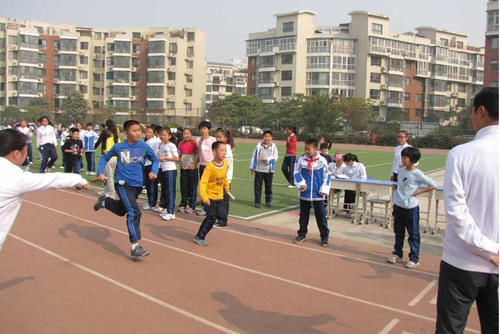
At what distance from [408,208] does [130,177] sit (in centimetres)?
400

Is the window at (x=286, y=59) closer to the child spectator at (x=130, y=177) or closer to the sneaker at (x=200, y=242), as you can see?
the sneaker at (x=200, y=242)

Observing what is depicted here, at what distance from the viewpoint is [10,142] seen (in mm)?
3955

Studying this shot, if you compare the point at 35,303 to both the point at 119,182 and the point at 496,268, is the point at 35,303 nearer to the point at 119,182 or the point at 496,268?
the point at 119,182

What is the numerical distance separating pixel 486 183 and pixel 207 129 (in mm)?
7727

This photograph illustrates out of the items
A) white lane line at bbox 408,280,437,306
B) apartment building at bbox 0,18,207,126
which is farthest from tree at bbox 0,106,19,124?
white lane line at bbox 408,280,437,306

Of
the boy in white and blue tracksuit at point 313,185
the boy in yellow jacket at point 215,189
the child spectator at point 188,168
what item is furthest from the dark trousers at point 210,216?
the child spectator at point 188,168

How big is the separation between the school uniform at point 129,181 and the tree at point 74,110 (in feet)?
198

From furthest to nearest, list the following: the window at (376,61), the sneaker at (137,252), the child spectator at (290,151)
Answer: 1. the window at (376,61)
2. the child spectator at (290,151)
3. the sneaker at (137,252)

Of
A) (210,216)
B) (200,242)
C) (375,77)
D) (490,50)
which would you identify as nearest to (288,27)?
(375,77)

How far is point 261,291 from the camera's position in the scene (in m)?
5.69

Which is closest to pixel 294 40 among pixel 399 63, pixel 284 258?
pixel 399 63

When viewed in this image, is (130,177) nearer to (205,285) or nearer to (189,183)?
(205,285)

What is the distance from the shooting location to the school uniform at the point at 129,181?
684 centimetres

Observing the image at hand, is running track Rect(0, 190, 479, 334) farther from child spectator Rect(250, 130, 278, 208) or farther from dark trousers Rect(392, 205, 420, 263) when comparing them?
child spectator Rect(250, 130, 278, 208)
